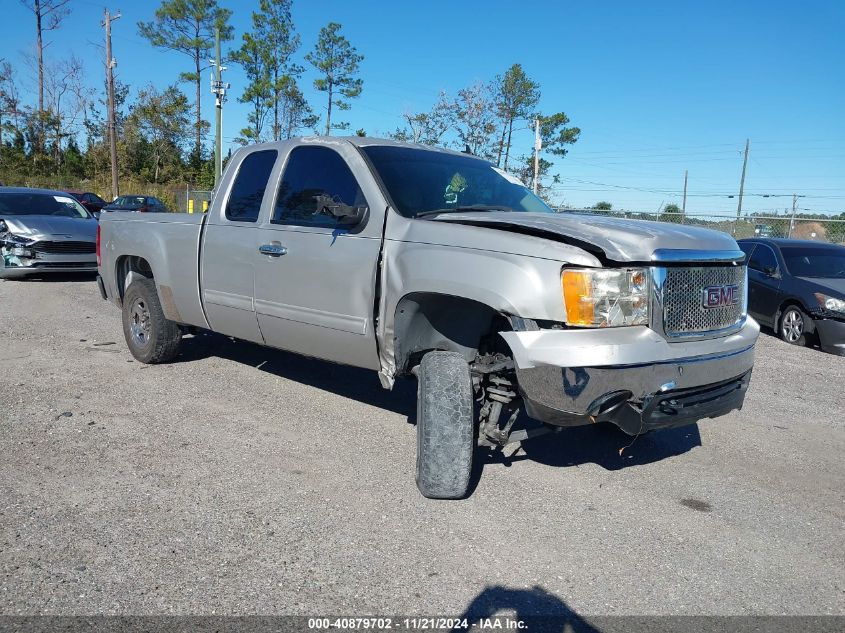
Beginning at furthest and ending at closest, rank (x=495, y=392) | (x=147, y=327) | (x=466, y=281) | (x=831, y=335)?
1. (x=831, y=335)
2. (x=147, y=327)
3. (x=495, y=392)
4. (x=466, y=281)

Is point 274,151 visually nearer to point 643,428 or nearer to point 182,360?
point 182,360

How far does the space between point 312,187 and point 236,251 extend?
31.5 inches

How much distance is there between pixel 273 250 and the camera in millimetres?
4863

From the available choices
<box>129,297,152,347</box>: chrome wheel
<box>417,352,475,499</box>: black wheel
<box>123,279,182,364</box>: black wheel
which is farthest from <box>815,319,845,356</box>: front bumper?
<box>129,297,152,347</box>: chrome wheel

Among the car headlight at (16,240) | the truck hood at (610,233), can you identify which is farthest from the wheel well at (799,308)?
the car headlight at (16,240)

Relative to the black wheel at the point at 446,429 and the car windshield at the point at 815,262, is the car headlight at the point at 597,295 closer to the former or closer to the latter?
the black wheel at the point at 446,429

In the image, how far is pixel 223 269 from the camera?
531 centimetres

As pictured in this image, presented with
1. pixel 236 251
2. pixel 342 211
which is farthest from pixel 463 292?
pixel 236 251

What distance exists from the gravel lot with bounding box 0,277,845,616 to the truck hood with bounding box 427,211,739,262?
56.1 inches

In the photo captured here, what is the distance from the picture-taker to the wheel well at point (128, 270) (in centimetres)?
652

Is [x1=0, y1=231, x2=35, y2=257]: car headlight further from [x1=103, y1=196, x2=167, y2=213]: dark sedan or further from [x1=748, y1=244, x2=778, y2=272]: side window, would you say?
[x1=103, y1=196, x2=167, y2=213]: dark sedan

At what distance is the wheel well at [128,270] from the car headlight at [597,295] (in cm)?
439

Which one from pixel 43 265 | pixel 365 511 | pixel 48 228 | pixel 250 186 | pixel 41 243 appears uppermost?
pixel 250 186

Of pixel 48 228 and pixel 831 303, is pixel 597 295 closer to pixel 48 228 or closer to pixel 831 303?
pixel 831 303
